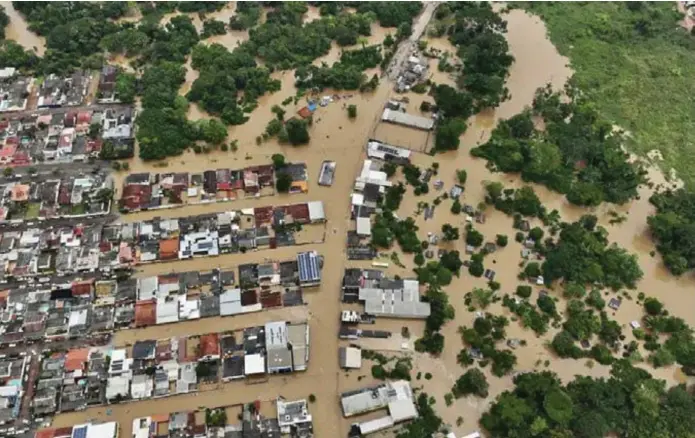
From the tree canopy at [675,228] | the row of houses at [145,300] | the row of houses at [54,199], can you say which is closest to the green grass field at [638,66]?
the tree canopy at [675,228]


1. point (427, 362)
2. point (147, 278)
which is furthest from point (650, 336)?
point (147, 278)

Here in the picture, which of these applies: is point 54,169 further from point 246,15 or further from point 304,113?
point 246,15

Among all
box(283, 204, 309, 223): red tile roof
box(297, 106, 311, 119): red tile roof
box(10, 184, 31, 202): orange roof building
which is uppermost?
box(297, 106, 311, 119): red tile roof

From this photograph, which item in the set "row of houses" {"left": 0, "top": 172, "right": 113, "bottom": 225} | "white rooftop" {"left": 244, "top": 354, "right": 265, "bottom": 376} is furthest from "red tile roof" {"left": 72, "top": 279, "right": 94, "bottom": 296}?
"white rooftop" {"left": 244, "top": 354, "right": 265, "bottom": 376}

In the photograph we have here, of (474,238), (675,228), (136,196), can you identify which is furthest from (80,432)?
(675,228)

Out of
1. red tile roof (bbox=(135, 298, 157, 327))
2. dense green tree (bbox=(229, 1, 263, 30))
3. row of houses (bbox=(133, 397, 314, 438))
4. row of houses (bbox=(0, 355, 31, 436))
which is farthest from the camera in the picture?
dense green tree (bbox=(229, 1, 263, 30))

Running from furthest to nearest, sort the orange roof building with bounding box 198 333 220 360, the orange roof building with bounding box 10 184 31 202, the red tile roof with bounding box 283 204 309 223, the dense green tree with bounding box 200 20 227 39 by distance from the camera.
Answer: the dense green tree with bounding box 200 20 227 39
the orange roof building with bounding box 10 184 31 202
the red tile roof with bounding box 283 204 309 223
the orange roof building with bounding box 198 333 220 360

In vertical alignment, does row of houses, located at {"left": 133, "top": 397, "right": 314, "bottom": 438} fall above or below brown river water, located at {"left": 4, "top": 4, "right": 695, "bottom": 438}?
below

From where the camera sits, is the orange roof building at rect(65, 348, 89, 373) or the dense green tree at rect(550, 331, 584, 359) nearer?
the orange roof building at rect(65, 348, 89, 373)

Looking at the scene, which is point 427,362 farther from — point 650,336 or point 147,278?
point 147,278

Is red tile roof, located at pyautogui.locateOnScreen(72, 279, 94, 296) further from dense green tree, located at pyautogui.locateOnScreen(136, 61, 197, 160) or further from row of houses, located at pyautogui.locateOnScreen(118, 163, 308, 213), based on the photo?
dense green tree, located at pyautogui.locateOnScreen(136, 61, 197, 160)
